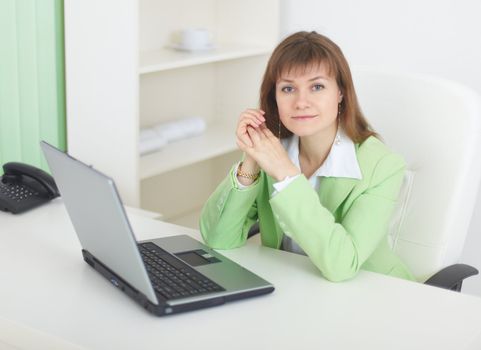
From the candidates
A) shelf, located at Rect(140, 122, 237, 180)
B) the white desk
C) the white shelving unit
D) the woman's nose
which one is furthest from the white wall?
the white desk

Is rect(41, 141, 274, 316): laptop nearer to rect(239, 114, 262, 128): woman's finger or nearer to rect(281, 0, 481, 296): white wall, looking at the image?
rect(239, 114, 262, 128): woman's finger

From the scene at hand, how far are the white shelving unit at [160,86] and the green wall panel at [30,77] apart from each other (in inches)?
1.8

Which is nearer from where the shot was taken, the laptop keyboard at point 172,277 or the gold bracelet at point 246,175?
the laptop keyboard at point 172,277

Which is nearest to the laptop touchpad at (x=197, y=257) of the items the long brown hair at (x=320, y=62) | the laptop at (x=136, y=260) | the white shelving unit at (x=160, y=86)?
the laptop at (x=136, y=260)

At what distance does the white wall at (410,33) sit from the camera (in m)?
3.08

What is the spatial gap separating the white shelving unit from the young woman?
0.70 metres

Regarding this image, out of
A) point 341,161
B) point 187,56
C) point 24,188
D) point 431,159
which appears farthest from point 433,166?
point 187,56

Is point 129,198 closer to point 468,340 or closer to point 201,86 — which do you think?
point 201,86

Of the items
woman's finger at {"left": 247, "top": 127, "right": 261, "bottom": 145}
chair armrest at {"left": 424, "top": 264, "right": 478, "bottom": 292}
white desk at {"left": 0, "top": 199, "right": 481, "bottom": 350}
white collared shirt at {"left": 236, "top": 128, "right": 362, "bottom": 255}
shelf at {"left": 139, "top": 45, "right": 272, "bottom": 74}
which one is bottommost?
chair armrest at {"left": 424, "top": 264, "right": 478, "bottom": 292}

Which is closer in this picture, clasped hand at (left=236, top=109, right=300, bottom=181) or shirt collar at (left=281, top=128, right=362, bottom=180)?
clasped hand at (left=236, top=109, right=300, bottom=181)

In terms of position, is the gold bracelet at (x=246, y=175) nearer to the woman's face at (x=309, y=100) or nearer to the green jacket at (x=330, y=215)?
the green jacket at (x=330, y=215)

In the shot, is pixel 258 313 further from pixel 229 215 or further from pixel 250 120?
pixel 250 120

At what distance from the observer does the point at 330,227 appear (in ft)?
5.82

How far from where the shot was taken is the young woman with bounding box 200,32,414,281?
1771 millimetres
